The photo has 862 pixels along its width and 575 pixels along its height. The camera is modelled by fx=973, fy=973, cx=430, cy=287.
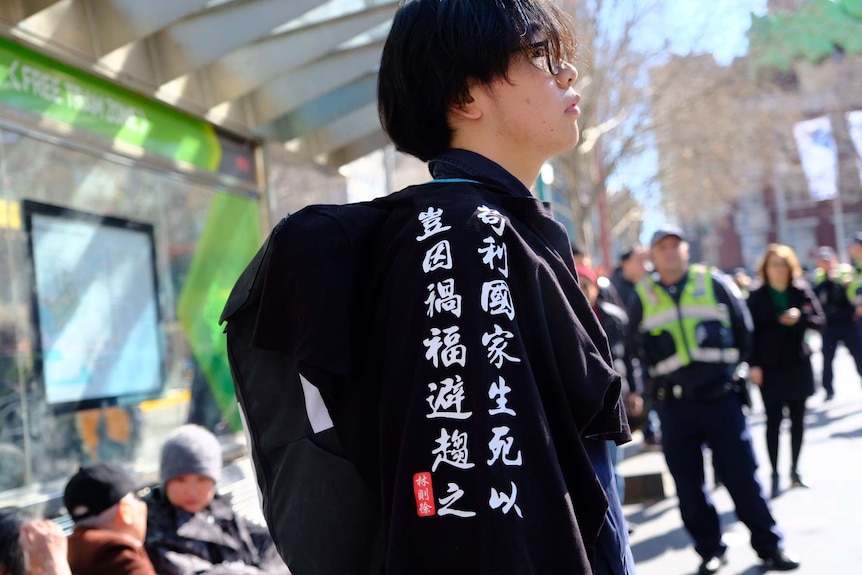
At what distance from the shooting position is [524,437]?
112 centimetres

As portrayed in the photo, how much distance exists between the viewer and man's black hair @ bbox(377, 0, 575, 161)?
1361 millimetres

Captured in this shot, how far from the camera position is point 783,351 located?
302 inches

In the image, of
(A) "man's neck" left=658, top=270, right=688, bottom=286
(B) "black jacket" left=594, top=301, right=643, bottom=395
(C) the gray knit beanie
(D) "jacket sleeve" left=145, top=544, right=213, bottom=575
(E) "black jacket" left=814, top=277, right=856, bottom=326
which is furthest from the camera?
(E) "black jacket" left=814, top=277, right=856, bottom=326

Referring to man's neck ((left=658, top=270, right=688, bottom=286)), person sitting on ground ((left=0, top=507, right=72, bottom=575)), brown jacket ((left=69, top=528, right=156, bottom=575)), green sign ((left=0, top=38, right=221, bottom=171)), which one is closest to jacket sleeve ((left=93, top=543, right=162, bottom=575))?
brown jacket ((left=69, top=528, right=156, bottom=575))

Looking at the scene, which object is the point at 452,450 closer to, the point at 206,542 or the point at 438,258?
the point at 438,258

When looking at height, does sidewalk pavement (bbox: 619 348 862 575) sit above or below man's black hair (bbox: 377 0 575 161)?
below

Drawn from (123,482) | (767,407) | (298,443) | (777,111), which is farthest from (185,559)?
(777,111)

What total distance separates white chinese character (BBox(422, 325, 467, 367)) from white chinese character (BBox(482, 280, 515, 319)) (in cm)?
5

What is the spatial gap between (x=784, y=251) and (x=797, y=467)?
1.73m

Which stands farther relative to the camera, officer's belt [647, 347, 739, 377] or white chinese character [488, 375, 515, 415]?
officer's belt [647, 347, 739, 377]

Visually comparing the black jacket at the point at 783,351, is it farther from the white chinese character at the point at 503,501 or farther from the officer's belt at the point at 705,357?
the white chinese character at the point at 503,501

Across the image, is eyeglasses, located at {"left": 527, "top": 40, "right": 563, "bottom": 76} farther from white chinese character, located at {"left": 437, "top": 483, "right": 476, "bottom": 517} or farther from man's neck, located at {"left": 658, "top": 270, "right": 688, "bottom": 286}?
man's neck, located at {"left": 658, "top": 270, "right": 688, "bottom": 286}

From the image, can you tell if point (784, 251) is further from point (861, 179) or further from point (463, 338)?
point (861, 179)

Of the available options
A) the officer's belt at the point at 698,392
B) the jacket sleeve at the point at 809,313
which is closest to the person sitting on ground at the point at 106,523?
the officer's belt at the point at 698,392
